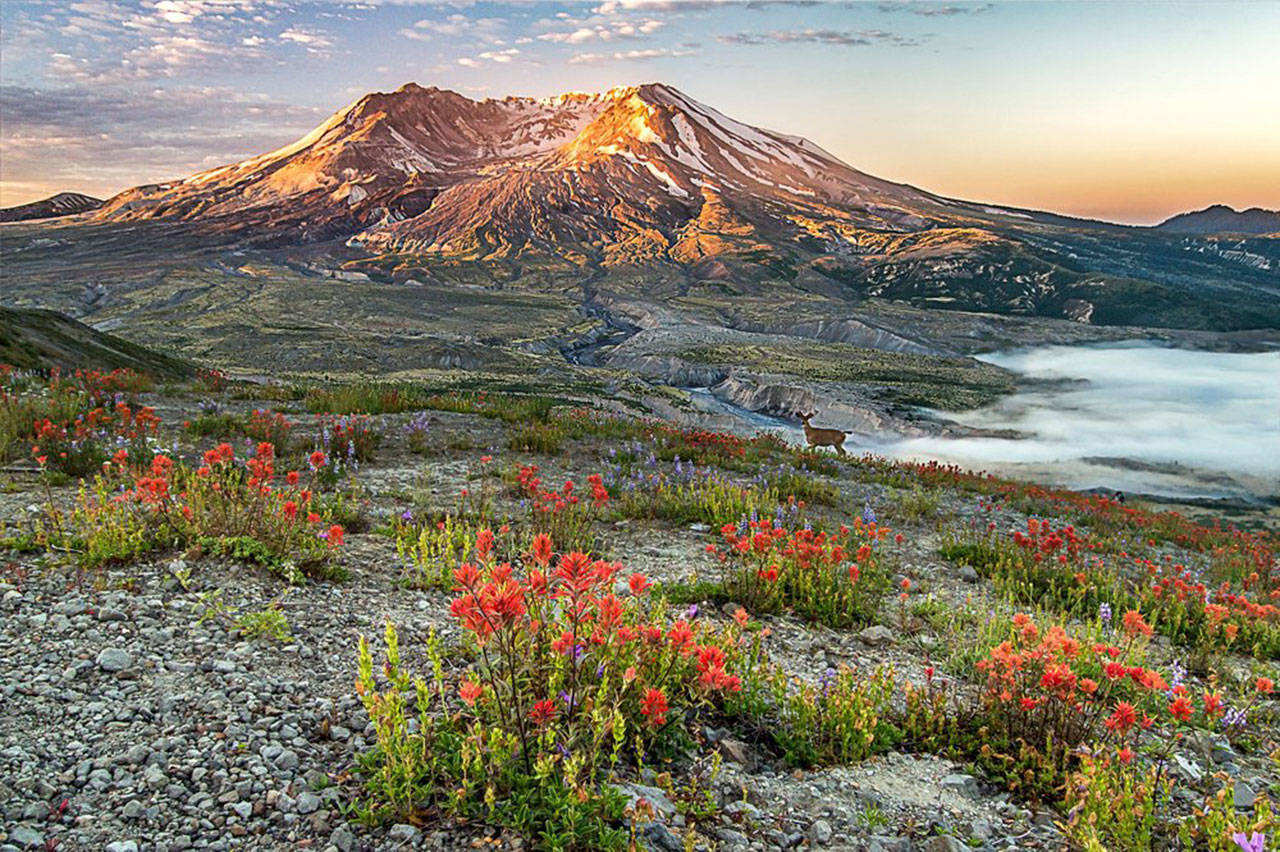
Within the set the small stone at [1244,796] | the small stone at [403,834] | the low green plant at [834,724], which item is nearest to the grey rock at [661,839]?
the small stone at [403,834]

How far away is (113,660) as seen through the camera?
4.41m

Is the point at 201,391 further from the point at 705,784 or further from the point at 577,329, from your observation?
the point at 577,329

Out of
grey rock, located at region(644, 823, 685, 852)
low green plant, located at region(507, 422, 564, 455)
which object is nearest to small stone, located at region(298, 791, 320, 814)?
grey rock, located at region(644, 823, 685, 852)

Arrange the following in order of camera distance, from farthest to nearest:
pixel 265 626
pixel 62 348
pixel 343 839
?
pixel 62 348
pixel 265 626
pixel 343 839

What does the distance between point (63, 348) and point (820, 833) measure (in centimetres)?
2661

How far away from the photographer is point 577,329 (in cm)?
11000

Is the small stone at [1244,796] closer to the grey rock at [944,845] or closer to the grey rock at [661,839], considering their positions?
the grey rock at [944,845]

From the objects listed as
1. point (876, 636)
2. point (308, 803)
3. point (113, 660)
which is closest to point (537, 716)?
point (308, 803)

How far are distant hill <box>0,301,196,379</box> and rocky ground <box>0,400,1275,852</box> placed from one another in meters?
17.9

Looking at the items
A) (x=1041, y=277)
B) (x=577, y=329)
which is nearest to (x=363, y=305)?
(x=577, y=329)

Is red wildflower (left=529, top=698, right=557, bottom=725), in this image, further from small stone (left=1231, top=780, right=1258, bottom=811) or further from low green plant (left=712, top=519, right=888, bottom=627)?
small stone (left=1231, top=780, right=1258, bottom=811)

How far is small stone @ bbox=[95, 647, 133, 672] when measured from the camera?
438 cm

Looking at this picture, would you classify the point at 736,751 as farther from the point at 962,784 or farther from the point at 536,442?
the point at 536,442

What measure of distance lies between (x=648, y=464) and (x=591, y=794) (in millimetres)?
9405
